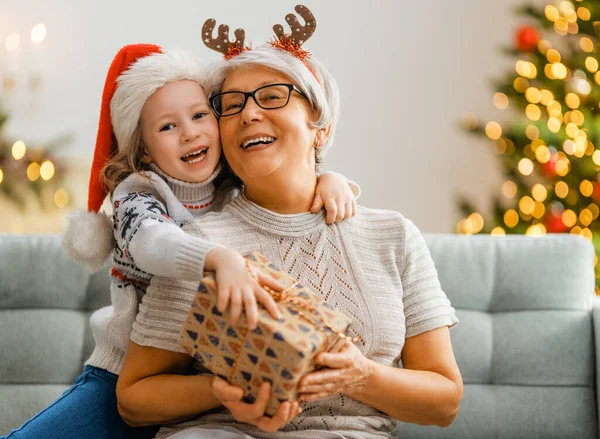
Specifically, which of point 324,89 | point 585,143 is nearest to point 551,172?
point 585,143

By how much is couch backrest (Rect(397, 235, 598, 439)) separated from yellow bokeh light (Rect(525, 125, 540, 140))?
3.89ft

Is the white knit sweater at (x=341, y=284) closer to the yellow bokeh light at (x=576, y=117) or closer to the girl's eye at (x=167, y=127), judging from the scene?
the girl's eye at (x=167, y=127)

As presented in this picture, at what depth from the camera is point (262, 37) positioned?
360 cm

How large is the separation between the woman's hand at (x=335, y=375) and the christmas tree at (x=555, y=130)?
211cm

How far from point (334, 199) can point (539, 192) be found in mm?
2037

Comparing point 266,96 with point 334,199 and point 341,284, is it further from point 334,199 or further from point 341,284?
point 341,284

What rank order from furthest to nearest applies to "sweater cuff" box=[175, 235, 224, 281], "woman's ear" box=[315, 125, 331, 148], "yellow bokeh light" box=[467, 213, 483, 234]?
"yellow bokeh light" box=[467, 213, 483, 234], "woman's ear" box=[315, 125, 331, 148], "sweater cuff" box=[175, 235, 224, 281]

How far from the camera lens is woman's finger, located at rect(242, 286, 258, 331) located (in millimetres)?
1143

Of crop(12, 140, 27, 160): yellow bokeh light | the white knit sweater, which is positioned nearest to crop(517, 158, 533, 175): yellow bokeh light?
the white knit sweater

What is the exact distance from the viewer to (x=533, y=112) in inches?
132

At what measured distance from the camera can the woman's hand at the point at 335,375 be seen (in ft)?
3.89

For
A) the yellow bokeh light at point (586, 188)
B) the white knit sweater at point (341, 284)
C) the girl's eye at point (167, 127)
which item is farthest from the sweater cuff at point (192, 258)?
the yellow bokeh light at point (586, 188)

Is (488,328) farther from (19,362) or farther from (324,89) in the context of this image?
(19,362)

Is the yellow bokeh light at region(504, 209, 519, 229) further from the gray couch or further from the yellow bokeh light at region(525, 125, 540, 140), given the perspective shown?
the gray couch
